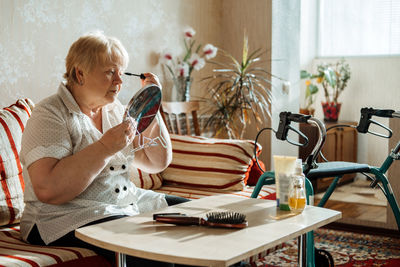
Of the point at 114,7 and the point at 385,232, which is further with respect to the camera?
the point at 385,232

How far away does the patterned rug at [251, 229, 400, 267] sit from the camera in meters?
2.85

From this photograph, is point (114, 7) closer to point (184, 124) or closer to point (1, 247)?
point (184, 124)

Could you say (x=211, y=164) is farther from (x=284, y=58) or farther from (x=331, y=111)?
(x=331, y=111)

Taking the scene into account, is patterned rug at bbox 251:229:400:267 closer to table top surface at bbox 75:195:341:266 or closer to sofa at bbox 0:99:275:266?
sofa at bbox 0:99:275:266

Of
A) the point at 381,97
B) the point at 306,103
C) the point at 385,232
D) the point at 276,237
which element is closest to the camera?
the point at 276,237

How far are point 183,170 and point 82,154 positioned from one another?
1205 mm

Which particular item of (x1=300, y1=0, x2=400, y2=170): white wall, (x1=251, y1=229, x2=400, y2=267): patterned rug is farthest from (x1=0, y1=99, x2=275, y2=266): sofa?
(x1=300, y1=0, x2=400, y2=170): white wall

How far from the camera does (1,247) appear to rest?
174cm

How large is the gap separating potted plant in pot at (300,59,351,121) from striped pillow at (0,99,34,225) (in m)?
3.31

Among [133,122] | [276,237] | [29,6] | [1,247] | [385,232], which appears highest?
[29,6]

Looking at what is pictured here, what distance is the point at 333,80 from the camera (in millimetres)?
4988

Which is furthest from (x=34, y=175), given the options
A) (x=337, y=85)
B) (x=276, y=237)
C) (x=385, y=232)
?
(x=337, y=85)

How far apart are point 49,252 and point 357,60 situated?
3.89 metres

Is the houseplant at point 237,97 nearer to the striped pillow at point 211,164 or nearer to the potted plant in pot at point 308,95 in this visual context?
the striped pillow at point 211,164
